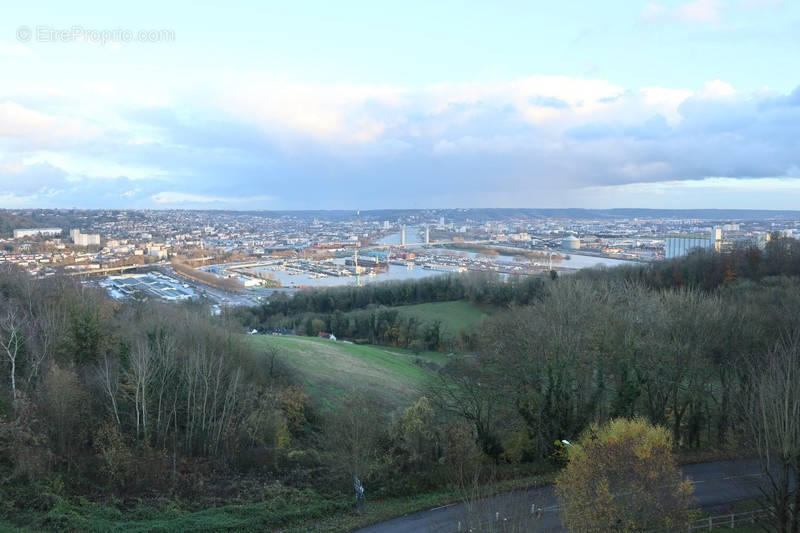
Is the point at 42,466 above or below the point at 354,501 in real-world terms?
above

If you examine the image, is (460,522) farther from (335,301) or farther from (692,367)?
(335,301)

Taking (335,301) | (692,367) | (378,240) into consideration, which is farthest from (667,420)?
(378,240)

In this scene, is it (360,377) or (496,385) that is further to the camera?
(360,377)

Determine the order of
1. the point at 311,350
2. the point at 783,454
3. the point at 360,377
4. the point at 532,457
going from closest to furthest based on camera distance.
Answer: the point at 783,454
the point at 532,457
the point at 360,377
the point at 311,350

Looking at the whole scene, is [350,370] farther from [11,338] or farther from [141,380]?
[11,338]

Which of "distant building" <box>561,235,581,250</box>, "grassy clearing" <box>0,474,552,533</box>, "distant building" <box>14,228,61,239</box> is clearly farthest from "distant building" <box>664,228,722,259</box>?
"distant building" <box>14,228,61,239</box>

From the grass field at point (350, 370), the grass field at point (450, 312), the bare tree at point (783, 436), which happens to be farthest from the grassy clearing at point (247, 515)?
the grass field at point (450, 312)
